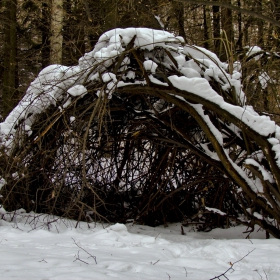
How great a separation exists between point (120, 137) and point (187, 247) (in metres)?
1.93

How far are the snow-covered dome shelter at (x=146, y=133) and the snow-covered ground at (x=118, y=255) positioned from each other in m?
0.38

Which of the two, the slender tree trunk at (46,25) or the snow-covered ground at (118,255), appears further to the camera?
the slender tree trunk at (46,25)

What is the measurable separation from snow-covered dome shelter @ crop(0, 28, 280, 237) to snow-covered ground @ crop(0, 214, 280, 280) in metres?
0.38

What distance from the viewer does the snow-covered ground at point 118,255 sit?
7.61 feet

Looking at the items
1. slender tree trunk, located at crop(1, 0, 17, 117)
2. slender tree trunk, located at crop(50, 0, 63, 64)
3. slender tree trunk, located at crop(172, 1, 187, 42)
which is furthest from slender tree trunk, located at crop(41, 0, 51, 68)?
slender tree trunk, located at crop(172, 1, 187, 42)

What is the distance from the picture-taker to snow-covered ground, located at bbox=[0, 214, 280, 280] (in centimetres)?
232

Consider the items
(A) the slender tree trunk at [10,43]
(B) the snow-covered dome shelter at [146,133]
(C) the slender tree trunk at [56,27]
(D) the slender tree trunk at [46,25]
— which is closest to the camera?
(B) the snow-covered dome shelter at [146,133]

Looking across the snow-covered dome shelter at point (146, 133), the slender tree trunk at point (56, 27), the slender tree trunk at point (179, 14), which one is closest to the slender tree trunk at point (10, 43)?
the slender tree trunk at point (56, 27)

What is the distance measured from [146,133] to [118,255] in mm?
2096

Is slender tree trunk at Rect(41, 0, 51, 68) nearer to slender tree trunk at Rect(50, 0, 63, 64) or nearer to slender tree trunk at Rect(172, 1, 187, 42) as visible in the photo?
slender tree trunk at Rect(50, 0, 63, 64)

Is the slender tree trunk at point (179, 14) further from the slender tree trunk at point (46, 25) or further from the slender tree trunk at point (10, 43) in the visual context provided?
the slender tree trunk at point (10, 43)

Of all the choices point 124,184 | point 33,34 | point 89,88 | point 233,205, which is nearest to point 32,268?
point 89,88

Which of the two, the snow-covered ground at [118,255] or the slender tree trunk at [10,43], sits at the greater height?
the slender tree trunk at [10,43]

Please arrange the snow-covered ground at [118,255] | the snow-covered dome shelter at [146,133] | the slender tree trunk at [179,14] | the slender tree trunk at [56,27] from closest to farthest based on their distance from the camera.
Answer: the snow-covered ground at [118,255]
the snow-covered dome shelter at [146,133]
the slender tree trunk at [56,27]
the slender tree trunk at [179,14]
